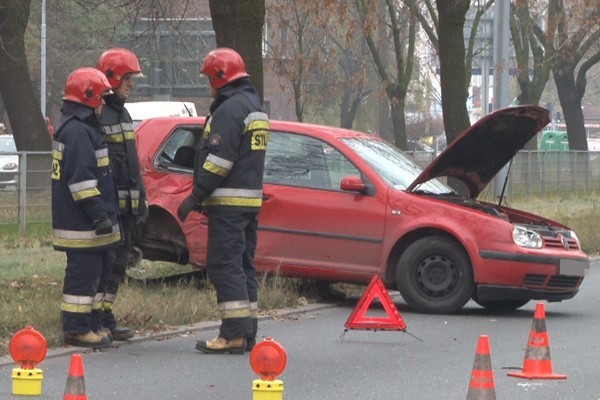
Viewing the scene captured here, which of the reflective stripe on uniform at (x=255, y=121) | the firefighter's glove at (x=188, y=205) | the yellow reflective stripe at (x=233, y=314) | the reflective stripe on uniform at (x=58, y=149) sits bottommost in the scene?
the yellow reflective stripe at (x=233, y=314)

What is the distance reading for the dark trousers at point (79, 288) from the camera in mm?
9773

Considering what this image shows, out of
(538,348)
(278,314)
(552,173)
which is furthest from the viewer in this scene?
(552,173)

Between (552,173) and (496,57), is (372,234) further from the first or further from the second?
(552,173)

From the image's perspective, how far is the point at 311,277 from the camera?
1295 centimetres

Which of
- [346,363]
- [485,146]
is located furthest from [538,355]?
[485,146]

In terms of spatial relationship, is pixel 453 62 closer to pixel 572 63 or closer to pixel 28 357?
pixel 28 357

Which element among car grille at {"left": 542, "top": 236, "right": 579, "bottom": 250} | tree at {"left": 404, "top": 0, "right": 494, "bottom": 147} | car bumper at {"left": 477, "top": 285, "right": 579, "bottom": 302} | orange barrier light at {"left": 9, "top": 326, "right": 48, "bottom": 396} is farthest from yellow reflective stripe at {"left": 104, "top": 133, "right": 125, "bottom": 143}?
tree at {"left": 404, "top": 0, "right": 494, "bottom": 147}

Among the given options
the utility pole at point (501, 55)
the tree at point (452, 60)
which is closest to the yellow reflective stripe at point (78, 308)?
the tree at point (452, 60)

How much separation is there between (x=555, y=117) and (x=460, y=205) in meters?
95.6

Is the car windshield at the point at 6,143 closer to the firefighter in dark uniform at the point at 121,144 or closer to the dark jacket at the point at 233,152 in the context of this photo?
the firefighter in dark uniform at the point at 121,144

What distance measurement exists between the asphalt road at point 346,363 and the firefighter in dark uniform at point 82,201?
0.32 metres

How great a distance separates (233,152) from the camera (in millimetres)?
9703

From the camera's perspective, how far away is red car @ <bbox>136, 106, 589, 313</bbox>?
12367 mm

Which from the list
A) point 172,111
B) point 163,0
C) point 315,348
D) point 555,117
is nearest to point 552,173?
point 172,111
